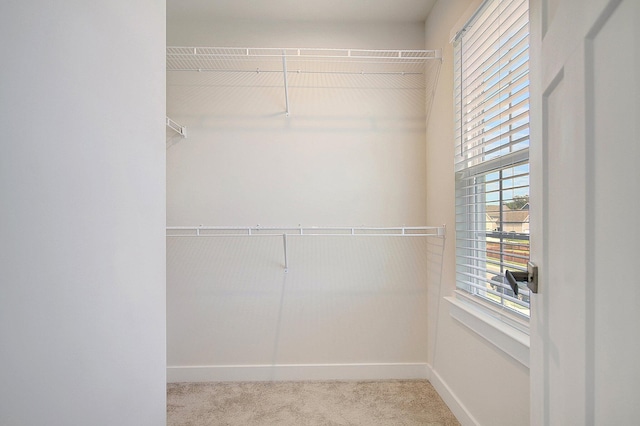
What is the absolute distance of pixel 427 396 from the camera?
2146 millimetres

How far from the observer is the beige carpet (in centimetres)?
191

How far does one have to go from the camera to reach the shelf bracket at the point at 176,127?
221 centimetres

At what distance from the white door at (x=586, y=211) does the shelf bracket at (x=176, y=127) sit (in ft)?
6.56

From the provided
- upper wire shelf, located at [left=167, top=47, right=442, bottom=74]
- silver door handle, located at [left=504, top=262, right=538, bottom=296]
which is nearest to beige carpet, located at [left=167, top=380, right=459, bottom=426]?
silver door handle, located at [left=504, top=262, right=538, bottom=296]

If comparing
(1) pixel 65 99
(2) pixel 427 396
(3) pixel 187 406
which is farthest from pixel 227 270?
(1) pixel 65 99

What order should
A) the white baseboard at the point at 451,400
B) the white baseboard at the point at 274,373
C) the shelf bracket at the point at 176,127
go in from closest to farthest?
1. the white baseboard at the point at 451,400
2. the shelf bracket at the point at 176,127
3. the white baseboard at the point at 274,373

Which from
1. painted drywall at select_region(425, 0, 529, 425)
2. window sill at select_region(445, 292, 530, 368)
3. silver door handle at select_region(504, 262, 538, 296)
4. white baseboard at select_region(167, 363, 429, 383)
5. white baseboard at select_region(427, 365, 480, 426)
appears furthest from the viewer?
white baseboard at select_region(167, 363, 429, 383)

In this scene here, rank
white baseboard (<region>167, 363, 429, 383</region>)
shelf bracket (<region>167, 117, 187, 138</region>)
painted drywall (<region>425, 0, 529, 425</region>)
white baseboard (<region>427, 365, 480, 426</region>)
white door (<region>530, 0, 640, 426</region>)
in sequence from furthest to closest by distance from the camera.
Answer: white baseboard (<region>167, 363, 429, 383</region>) < shelf bracket (<region>167, 117, 187, 138</region>) < white baseboard (<region>427, 365, 480, 426</region>) < painted drywall (<region>425, 0, 529, 425</region>) < white door (<region>530, 0, 640, 426</region>)

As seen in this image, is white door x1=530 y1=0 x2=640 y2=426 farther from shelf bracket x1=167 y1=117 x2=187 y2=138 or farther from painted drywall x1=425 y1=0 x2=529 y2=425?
shelf bracket x1=167 y1=117 x2=187 y2=138

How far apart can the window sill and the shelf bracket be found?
1.96 meters

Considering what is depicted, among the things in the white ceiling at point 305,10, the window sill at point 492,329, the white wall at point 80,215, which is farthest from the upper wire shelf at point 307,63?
the window sill at point 492,329

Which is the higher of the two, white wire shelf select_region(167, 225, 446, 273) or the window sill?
white wire shelf select_region(167, 225, 446, 273)

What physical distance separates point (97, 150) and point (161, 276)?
1.49 ft

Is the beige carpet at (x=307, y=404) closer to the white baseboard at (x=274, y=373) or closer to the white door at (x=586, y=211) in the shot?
the white baseboard at (x=274, y=373)
